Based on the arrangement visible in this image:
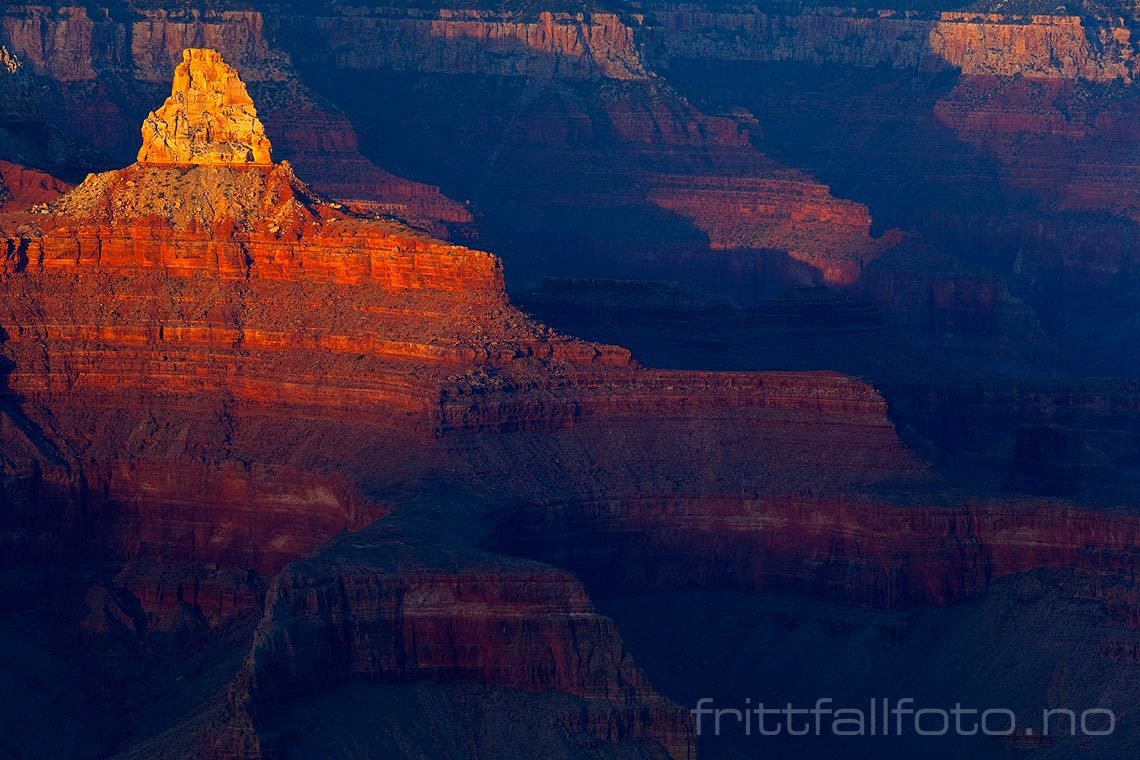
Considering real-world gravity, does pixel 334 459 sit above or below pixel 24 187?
below

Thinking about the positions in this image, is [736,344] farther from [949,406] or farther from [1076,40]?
[1076,40]

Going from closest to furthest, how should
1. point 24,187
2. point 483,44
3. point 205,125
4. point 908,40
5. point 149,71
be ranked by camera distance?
1. point 205,125
2. point 24,187
3. point 149,71
4. point 483,44
5. point 908,40

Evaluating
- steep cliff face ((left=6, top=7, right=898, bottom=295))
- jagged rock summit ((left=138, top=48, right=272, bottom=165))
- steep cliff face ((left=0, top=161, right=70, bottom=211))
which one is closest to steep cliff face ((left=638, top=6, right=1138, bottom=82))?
steep cliff face ((left=6, top=7, right=898, bottom=295))

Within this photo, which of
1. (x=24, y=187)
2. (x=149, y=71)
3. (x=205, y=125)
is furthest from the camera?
(x=149, y=71)

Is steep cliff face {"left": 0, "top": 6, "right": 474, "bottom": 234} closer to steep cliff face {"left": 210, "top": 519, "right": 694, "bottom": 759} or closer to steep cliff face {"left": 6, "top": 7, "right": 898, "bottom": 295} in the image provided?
steep cliff face {"left": 6, "top": 7, "right": 898, "bottom": 295}

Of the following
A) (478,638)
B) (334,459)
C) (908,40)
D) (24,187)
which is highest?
(24,187)

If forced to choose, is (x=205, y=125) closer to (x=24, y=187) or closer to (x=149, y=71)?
(x=24, y=187)

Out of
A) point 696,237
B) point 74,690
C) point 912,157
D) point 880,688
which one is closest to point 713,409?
point 880,688

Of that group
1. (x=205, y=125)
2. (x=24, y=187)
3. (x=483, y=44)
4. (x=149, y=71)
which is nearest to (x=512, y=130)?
(x=483, y=44)
